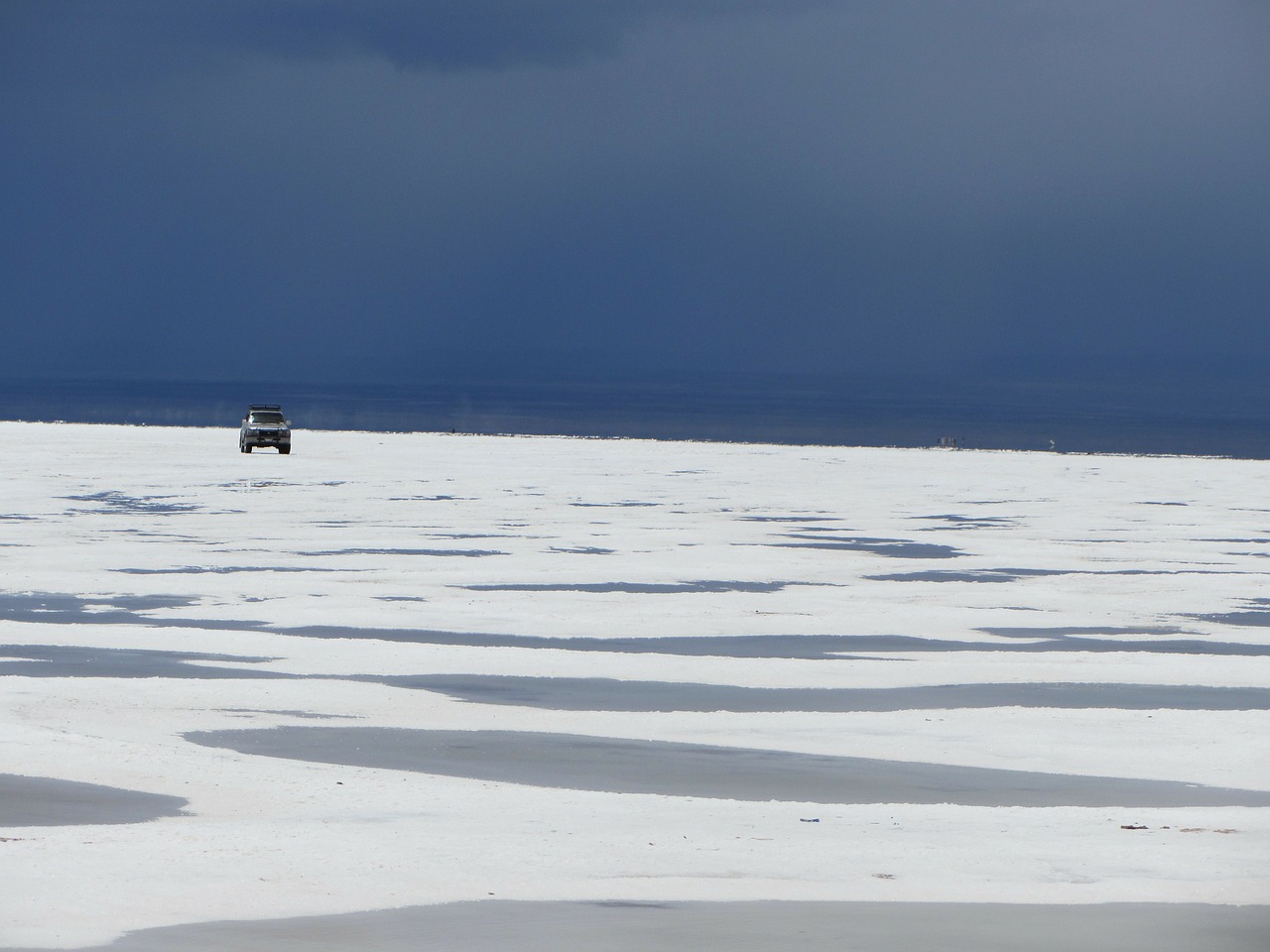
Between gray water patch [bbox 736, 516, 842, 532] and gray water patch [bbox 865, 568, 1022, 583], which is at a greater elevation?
gray water patch [bbox 736, 516, 842, 532]

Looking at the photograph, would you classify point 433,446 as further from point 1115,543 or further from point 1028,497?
point 1115,543

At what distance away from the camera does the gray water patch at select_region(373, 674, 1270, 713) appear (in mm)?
13320

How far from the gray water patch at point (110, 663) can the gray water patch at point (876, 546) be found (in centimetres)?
1295

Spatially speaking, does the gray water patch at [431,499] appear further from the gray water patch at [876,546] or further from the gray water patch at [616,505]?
Result: the gray water patch at [876,546]

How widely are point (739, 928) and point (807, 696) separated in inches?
245

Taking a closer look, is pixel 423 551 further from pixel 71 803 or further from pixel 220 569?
pixel 71 803

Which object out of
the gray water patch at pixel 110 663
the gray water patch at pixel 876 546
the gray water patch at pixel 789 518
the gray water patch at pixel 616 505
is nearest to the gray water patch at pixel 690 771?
the gray water patch at pixel 110 663

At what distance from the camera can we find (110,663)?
14.9 m

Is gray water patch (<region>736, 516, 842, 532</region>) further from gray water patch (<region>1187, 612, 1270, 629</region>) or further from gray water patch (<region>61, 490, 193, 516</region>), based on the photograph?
gray water patch (<region>1187, 612, 1270, 629</region>)

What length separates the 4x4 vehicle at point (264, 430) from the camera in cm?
6238

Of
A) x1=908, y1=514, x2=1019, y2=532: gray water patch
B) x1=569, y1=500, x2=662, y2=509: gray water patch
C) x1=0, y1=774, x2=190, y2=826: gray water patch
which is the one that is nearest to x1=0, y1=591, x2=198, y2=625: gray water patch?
x1=0, y1=774, x2=190, y2=826: gray water patch

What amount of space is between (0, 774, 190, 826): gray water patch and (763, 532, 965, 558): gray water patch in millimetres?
17228

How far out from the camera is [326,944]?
733cm

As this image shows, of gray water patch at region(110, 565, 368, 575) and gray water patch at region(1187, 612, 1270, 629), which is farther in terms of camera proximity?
gray water patch at region(110, 565, 368, 575)
